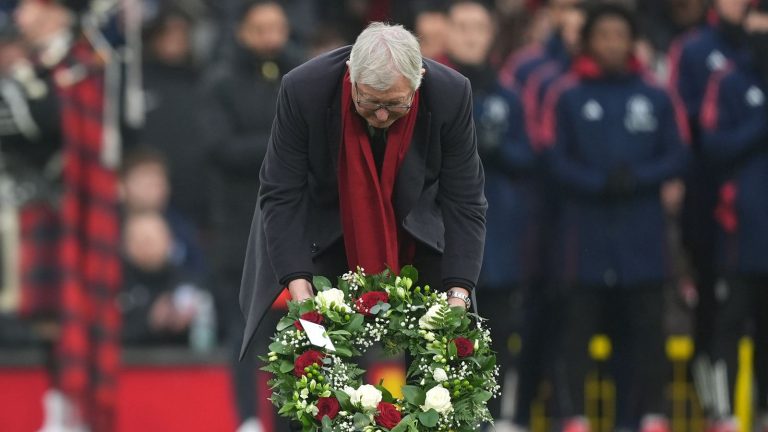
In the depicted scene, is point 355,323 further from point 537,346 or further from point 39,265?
point 39,265

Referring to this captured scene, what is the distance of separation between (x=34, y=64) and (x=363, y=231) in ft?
17.9

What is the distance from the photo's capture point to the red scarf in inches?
303

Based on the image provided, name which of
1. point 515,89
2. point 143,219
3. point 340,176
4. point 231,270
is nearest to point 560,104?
point 515,89

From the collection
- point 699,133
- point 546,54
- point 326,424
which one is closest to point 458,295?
point 326,424

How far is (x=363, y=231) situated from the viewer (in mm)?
7797

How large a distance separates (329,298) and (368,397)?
0.39 meters

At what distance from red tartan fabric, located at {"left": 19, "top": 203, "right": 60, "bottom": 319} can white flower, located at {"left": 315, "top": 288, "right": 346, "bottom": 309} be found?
5450mm

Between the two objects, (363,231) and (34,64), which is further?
(34,64)

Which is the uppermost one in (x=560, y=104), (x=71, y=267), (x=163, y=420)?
(x=560, y=104)

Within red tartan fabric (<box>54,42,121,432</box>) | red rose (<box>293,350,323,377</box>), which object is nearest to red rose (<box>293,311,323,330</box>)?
red rose (<box>293,350,323,377</box>)

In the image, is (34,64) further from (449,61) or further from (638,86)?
(638,86)

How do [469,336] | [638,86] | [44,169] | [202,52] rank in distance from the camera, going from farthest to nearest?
[202,52], [44,169], [638,86], [469,336]

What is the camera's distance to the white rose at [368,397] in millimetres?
7578

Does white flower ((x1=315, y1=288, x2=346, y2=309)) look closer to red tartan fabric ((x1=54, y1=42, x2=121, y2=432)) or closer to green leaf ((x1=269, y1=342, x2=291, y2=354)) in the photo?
green leaf ((x1=269, y1=342, x2=291, y2=354))
